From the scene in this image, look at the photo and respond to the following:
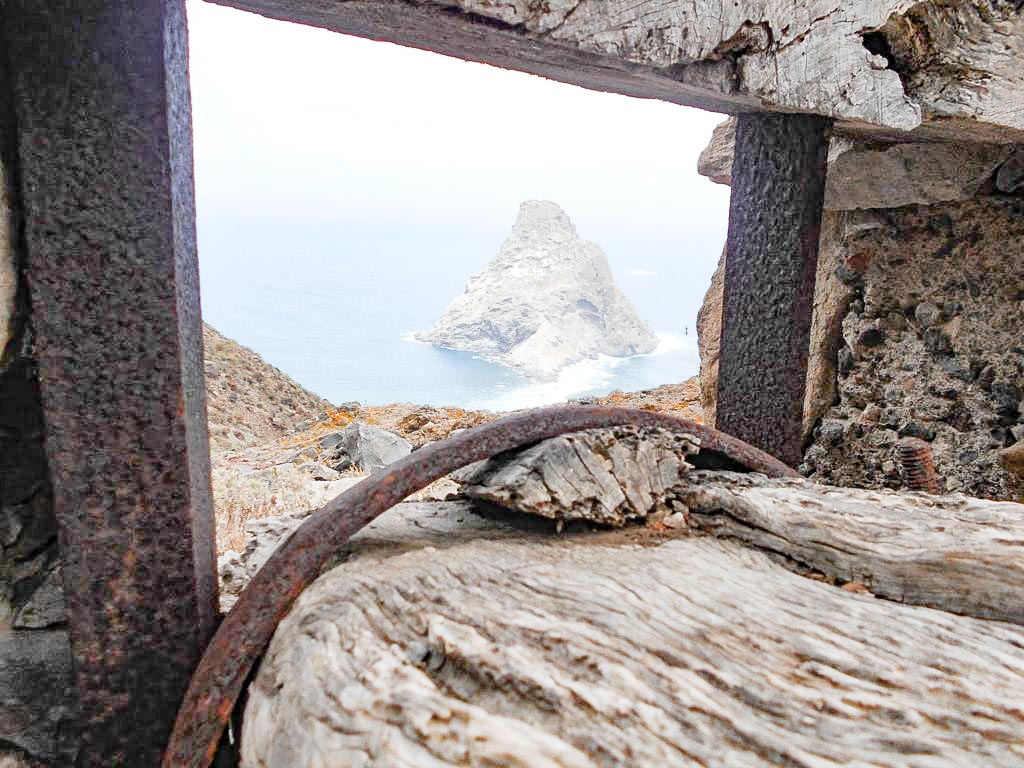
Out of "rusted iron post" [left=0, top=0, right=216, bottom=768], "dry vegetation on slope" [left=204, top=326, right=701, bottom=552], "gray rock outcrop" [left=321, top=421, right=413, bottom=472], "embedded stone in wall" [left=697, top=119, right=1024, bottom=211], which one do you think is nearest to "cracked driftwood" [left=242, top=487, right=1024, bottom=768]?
"rusted iron post" [left=0, top=0, right=216, bottom=768]

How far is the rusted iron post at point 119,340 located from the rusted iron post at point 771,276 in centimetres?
137

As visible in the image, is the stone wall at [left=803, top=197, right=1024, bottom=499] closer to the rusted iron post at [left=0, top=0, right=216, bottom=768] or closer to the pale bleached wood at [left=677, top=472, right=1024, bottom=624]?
the pale bleached wood at [left=677, top=472, right=1024, bottom=624]

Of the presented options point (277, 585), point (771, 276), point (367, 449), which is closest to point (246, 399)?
point (367, 449)

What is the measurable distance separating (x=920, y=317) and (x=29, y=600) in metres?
2.59

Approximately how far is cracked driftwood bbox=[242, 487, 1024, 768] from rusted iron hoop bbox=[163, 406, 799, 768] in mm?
52

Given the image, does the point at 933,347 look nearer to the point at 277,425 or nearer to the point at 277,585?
the point at 277,585

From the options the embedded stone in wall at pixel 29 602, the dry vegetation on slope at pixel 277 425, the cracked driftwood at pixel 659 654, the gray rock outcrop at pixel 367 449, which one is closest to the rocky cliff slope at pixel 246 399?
the dry vegetation on slope at pixel 277 425

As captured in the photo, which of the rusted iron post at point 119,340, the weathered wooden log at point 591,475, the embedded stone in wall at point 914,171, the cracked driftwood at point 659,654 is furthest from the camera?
the embedded stone in wall at point 914,171

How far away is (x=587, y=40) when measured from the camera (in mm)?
1409

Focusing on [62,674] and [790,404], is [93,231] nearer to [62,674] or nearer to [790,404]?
[62,674]

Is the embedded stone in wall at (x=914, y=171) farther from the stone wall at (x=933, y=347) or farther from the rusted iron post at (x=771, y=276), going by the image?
the rusted iron post at (x=771, y=276)

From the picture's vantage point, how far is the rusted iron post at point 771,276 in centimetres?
196

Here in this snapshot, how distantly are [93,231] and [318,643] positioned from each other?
759 mm

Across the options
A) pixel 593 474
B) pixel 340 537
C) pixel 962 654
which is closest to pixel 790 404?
pixel 593 474
